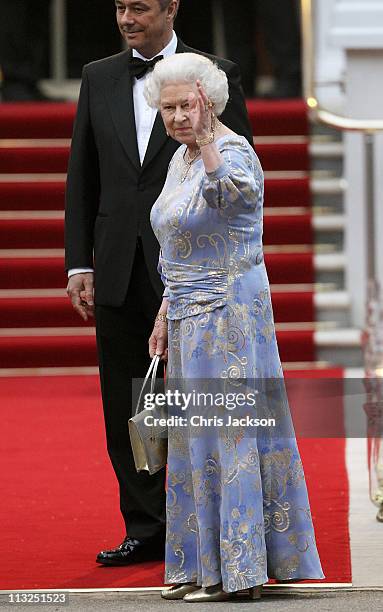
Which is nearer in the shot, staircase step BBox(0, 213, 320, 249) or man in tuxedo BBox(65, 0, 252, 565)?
man in tuxedo BBox(65, 0, 252, 565)

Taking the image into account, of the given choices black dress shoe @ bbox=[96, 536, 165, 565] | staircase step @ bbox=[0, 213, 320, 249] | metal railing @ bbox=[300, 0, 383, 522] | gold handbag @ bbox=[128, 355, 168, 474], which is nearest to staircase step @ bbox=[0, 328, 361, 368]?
metal railing @ bbox=[300, 0, 383, 522]

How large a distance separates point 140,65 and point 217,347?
99 cm

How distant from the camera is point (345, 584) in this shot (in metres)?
4.36

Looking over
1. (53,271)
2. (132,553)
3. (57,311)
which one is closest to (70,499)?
(132,553)

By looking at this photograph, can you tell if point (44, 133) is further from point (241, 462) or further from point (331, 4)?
point (241, 462)

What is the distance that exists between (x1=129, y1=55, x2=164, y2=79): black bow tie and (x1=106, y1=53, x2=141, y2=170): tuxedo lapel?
0.09ft

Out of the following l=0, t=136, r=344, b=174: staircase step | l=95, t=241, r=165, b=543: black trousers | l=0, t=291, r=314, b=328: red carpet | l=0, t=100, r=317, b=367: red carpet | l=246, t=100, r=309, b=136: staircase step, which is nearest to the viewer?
l=95, t=241, r=165, b=543: black trousers

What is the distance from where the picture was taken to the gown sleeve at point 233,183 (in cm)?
398

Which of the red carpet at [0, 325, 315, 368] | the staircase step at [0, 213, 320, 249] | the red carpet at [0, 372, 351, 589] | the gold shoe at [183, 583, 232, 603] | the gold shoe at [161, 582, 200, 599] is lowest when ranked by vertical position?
the red carpet at [0, 325, 315, 368]

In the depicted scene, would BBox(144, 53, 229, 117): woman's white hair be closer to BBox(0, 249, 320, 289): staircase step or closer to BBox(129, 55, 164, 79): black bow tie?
BBox(129, 55, 164, 79): black bow tie

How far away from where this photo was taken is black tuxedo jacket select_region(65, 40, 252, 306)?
4637 millimetres

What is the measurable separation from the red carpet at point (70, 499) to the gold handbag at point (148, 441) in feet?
1.37

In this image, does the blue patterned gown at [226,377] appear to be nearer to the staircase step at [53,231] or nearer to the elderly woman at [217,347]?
the elderly woman at [217,347]

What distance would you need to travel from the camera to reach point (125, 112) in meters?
4.68
